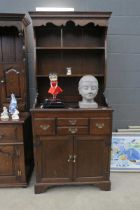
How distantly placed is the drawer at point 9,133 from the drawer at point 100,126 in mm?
794

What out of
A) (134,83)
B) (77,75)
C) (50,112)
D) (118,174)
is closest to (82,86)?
(77,75)

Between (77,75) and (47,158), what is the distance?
0.99m

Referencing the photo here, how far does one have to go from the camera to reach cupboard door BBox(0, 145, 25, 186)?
82.4 inches

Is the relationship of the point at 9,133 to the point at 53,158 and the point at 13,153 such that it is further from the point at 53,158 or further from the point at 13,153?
the point at 53,158

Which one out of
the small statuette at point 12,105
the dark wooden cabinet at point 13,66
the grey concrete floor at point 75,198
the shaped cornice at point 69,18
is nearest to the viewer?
the grey concrete floor at point 75,198

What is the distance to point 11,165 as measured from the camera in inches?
83.7

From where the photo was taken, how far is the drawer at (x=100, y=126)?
78.2 inches

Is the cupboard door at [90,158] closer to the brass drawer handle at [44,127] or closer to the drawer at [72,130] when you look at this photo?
the drawer at [72,130]

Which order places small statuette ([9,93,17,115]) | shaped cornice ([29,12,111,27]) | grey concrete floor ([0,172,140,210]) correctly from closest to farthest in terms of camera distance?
1. grey concrete floor ([0,172,140,210])
2. shaped cornice ([29,12,111,27])
3. small statuette ([9,93,17,115])

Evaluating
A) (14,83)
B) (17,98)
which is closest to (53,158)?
(17,98)

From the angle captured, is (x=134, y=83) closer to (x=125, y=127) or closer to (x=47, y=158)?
(x=125, y=127)

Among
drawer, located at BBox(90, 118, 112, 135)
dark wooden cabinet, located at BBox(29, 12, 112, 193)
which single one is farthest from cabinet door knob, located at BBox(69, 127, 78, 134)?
drawer, located at BBox(90, 118, 112, 135)

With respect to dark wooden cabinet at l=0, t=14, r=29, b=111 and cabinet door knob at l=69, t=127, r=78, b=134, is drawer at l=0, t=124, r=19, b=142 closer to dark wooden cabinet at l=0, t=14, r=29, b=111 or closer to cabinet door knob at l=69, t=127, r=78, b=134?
dark wooden cabinet at l=0, t=14, r=29, b=111

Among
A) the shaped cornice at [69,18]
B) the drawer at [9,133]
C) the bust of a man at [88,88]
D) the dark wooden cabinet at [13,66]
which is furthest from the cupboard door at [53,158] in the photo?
the shaped cornice at [69,18]
